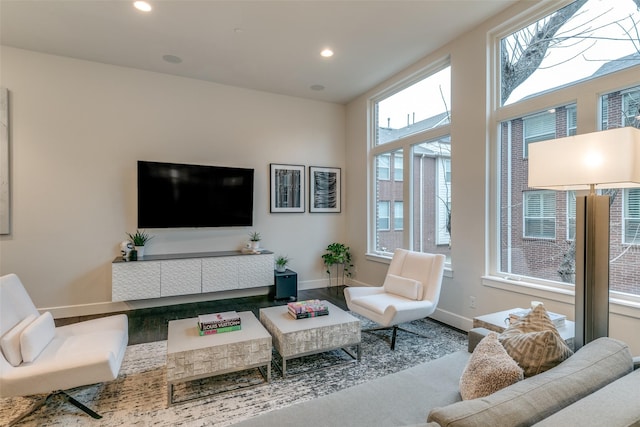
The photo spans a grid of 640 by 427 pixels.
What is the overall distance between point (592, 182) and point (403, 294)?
6.57ft

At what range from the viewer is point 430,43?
3.68m

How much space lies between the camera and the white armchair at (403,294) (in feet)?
9.70

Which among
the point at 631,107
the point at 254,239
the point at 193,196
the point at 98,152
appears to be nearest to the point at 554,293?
the point at 631,107

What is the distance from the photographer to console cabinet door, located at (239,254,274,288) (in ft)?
14.8

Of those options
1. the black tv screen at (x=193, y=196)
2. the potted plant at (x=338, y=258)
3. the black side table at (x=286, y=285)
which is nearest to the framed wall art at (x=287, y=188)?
the black tv screen at (x=193, y=196)

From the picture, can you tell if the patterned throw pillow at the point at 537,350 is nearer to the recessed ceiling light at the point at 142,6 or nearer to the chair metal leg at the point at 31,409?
the chair metal leg at the point at 31,409

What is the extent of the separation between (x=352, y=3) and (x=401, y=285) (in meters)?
2.80

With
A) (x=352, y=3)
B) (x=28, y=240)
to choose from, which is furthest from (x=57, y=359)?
(x=352, y=3)

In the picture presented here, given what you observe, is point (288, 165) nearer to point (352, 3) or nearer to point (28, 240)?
point (352, 3)

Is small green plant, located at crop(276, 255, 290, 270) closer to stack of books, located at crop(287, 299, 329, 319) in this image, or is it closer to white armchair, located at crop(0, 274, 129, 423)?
stack of books, located at crop(287, 299, 329, 319)

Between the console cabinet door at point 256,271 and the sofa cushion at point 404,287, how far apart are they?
185cm

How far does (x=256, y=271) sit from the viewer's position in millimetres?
4590

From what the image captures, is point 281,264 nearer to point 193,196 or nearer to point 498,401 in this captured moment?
point 193,196

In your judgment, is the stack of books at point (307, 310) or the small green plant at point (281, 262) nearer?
the stack of books at point (307, 310)
